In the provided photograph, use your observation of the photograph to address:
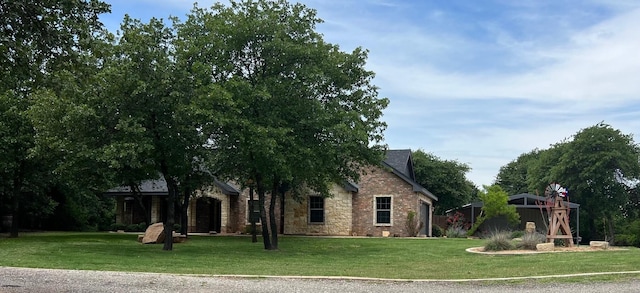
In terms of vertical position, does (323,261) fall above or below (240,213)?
below

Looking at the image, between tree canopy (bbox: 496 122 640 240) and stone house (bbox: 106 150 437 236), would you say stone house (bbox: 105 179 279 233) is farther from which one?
tree canopy (bbox: 496 122 640 240)

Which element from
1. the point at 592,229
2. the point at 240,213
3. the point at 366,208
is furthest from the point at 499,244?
the point at 592,229

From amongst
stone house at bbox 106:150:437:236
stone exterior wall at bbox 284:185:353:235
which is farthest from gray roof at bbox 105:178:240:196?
stone exterior wall at bbox 284:185:353:235

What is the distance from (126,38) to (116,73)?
1413 millimetres

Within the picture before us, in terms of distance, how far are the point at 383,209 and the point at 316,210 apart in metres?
3.93

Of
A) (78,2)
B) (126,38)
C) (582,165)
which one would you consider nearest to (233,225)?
(126,38)

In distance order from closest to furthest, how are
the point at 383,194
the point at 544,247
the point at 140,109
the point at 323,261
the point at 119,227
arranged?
the point at 323,261, the point at 140,109, the point at 544,247, the point at 383,194, the point at 119,227

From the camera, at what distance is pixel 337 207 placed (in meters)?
36.9

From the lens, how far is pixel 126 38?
20156 millimetres

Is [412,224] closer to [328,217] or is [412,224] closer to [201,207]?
[328,217]

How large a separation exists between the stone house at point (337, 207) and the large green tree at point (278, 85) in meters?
12.4

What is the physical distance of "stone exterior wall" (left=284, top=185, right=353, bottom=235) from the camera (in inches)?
1444

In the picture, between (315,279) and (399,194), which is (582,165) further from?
(315,279)

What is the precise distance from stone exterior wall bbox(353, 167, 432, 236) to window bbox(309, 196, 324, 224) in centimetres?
196
